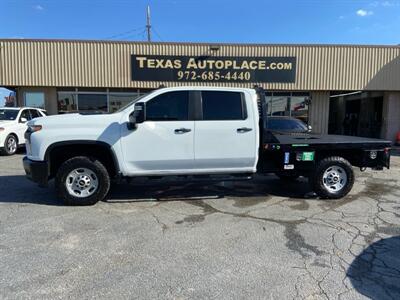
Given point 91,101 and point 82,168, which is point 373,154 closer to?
point 82,168

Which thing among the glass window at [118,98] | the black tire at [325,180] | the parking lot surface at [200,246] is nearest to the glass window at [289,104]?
the glass window at [118,98]

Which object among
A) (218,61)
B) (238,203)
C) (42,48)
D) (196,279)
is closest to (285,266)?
(196,279)

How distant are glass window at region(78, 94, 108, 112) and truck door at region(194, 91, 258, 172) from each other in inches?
445

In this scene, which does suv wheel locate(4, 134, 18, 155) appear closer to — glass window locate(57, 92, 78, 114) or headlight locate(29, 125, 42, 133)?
glass window locate(57, 92, 78, 114)

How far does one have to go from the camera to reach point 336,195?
6223 millimetres

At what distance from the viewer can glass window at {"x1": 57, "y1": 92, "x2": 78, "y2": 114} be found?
51.5 feet

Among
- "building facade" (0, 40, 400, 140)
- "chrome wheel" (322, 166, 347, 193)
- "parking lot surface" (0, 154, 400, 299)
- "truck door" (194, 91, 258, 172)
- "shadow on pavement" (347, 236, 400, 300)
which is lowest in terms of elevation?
"shadow on pavement" (347, 236, 400, 300)

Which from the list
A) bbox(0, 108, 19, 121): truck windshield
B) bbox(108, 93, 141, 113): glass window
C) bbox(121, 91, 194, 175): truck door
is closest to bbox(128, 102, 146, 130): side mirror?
bbox(121, 91, 194, 175): truck door

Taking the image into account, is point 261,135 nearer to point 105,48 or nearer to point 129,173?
point 129,173

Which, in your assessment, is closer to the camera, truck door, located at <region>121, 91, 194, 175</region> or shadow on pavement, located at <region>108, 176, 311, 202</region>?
truck door, located at <region>121, 91, 194, 175</region>

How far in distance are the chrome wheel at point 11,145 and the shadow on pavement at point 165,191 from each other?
172 inches

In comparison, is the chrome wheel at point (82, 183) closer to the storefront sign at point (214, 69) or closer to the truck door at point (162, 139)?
the truck door at point (162, 139)

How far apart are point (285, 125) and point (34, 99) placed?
1216 cm

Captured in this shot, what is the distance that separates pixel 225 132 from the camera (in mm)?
5609
